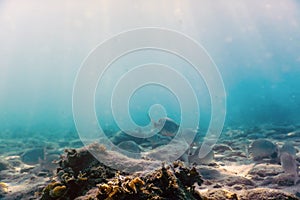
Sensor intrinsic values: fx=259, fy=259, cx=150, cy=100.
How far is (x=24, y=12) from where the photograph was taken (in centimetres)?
4653

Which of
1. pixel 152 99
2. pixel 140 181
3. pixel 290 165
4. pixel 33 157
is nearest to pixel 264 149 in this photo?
pixel 290 165

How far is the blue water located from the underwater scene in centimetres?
47

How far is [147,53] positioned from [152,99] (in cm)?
6611

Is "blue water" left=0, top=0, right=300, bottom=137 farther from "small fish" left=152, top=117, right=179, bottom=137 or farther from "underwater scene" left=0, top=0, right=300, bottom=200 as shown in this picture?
"small fish" left=152, top=117, right=179, bottom=137

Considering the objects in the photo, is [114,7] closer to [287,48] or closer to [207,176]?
[207,176]

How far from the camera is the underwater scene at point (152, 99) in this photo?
11.7 ft


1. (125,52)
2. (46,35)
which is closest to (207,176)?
(125,52)

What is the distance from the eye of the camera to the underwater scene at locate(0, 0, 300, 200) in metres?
3.58

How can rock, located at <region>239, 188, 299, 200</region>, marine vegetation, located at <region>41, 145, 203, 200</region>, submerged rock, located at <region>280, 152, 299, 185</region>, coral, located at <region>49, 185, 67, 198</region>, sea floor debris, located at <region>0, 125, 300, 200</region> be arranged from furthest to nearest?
1. submerged rock, located at <region>280, 152, 299, 185</region>
2. rock, located at <region>239, 188, 299, 200</region>
3. coral, located at <region>49, 185, 67, 198</region>
4. sea floor debris, located at <region>0, 125, 300, 200</region>
5. marine vegetation, located at <region>41, 145, 203, 200</region>

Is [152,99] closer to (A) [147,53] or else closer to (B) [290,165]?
(A) [147,53]

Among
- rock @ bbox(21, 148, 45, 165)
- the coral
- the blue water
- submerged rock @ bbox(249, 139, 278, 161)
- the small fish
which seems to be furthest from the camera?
the blue water

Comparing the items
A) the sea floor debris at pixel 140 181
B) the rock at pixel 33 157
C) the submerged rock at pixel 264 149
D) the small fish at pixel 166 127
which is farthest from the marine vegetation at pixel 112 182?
the rock at pixel 33 157

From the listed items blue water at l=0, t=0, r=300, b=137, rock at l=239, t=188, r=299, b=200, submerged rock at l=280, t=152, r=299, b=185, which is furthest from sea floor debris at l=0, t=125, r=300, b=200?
blue water at l=0, t=0, r=300, b=137

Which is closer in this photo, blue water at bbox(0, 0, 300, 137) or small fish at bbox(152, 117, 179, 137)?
small fish at bbox(152, 117, 179, 137)
